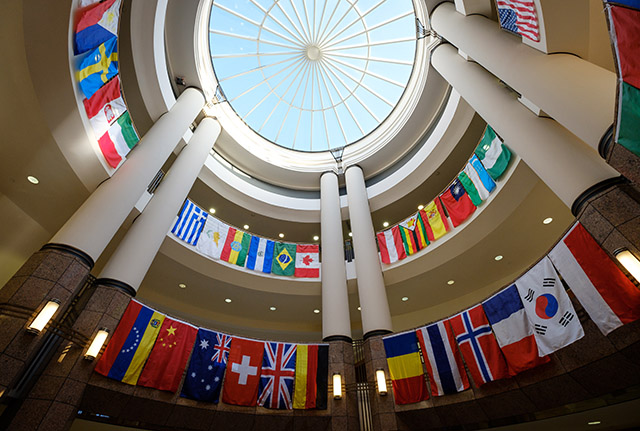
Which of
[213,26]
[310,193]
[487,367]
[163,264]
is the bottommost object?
[487,367]

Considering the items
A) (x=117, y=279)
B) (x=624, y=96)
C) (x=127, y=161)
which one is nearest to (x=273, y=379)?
(x=117, y=279)

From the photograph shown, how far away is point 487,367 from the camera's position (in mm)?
8203

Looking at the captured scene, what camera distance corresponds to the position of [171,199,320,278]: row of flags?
13.7 metres

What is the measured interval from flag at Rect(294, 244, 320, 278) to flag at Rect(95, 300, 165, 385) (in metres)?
7.14

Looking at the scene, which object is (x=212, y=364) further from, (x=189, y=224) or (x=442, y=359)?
(x=442, y=359)

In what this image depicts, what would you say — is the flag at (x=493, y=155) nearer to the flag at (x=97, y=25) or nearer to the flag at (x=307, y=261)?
the flag at (x=307, y=261)

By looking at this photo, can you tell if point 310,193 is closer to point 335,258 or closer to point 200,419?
point 335,258

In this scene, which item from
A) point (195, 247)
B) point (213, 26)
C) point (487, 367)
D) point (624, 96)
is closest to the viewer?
point (624, 96)

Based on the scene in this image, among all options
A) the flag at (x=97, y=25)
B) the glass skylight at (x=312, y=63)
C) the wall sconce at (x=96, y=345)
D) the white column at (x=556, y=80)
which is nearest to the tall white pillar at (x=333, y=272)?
the glass skylight at (x=312, y=63)

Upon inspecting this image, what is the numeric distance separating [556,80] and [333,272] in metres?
10.4

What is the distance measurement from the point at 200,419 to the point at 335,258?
817cm

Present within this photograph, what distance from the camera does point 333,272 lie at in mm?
14133

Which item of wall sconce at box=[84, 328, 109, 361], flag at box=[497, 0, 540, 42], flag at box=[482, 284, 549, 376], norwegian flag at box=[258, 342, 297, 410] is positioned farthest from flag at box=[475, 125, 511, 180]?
wall sconce at box=[84, 328, 109, 361]

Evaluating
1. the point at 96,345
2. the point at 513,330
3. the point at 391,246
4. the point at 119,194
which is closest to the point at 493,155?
the point at 391,246
